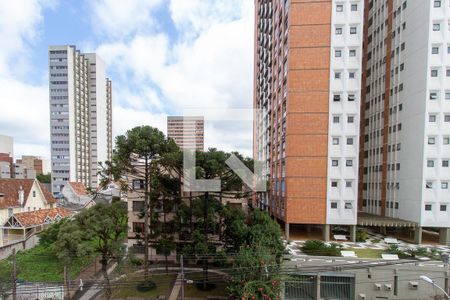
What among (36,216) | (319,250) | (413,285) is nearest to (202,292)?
(319,250)

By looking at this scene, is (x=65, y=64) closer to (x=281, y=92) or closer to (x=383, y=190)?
(x=281, y=92)

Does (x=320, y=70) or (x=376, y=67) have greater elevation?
(x=376, y=67)

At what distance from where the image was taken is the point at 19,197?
63.4 feet

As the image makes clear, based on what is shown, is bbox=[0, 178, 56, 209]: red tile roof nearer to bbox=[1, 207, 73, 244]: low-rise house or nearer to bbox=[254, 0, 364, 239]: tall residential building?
bbox=[1, 207, 73, 244]: low-rise house

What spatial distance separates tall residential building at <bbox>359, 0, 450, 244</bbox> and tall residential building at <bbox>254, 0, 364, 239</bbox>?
4.91 meters

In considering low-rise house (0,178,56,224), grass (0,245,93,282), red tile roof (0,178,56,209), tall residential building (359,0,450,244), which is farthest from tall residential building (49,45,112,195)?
tall residential building (359,0,450,244)

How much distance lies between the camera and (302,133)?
15.1 m

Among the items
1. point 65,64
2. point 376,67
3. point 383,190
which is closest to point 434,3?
point 376,67

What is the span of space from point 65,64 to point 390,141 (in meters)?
56.2

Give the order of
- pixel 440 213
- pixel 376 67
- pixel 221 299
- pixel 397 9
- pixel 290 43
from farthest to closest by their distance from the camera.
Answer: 1. pixel 376 67
2. pixel 397 9
3. pixel 290 43
4. pixel 440 213
5. pixel 221 299

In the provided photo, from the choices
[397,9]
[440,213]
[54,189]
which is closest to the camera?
[440,213]

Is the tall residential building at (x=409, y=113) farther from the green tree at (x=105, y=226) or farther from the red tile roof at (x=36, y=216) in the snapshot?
the red tile roof at (x=36, y=216)

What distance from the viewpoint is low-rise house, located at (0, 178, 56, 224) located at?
17.9 metres

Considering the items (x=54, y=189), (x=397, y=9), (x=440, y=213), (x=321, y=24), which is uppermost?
(x=397, y=9)
